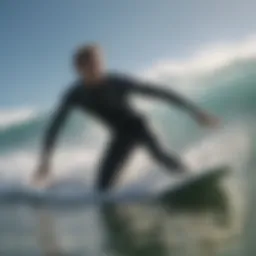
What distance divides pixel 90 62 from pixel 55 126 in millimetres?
176

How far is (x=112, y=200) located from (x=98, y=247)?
111mm

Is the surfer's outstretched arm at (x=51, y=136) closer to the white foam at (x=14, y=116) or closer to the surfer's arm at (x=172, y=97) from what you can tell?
the white foam at (x=14, y=116)

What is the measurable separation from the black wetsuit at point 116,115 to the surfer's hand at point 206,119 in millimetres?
20

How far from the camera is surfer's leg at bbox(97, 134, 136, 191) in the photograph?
1.29 metres

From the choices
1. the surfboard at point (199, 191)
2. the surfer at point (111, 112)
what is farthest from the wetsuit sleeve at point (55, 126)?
the surfboard at point (199, 191)

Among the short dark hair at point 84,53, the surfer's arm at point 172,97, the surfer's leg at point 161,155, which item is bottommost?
the surfer's leg at point 161,155

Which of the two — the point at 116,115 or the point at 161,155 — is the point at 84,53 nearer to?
the point at 116,115

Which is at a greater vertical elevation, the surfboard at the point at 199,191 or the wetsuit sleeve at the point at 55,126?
the wetsuit sleeve at the point at 55,126

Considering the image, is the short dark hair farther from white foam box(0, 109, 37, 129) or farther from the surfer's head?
white foam box(0, 109, 37, 129)

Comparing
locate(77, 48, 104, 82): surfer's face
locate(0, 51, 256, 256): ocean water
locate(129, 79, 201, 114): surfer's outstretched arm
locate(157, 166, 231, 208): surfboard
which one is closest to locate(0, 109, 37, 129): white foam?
locate(0, 51, 256, 256): ocean water

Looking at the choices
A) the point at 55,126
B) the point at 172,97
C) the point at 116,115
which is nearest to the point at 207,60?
the point at 172,97

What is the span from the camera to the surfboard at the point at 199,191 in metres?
1.24

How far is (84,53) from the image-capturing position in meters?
1.34

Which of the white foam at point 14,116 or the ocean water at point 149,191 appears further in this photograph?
the white foam at point 14,116
